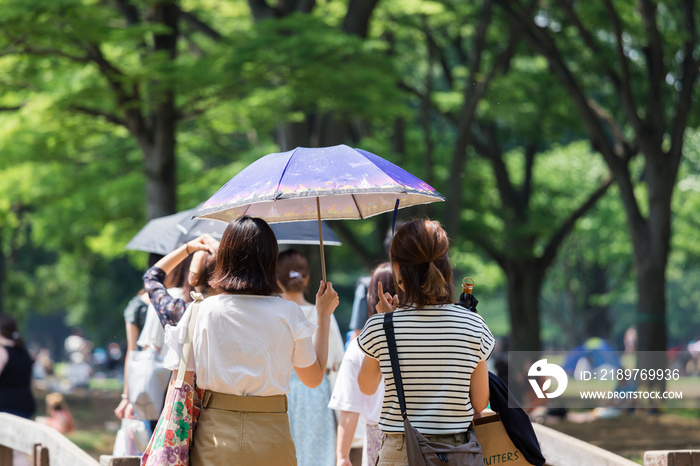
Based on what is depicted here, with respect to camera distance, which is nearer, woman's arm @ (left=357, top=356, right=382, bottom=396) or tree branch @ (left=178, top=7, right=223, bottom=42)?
woman's arm @ (left=357, top=356, right=382, bottom=396)

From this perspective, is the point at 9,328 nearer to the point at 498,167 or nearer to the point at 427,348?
the point at 427,348

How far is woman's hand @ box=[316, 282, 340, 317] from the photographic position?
3.56 meters

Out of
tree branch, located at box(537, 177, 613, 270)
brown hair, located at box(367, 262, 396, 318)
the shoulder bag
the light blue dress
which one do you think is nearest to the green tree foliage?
tree branch, located at box(537, 177, 613, 270)

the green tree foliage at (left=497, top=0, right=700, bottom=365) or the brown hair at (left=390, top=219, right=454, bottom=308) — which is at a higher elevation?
the green tree foliage at (left=497, top=0, right=700, bottom=365)

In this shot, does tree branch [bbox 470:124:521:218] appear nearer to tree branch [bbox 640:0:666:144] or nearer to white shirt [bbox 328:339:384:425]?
tree branch [bbox 640:0:666:144]

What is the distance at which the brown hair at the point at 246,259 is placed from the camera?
336cm

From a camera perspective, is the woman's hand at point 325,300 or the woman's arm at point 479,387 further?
the woman's hand at point 325,300

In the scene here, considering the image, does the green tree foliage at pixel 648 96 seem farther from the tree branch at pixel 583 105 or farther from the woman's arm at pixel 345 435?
the woman's arm at pixel 345 435

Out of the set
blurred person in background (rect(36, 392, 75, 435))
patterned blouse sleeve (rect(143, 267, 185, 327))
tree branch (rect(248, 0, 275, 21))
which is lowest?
blurred person in background (rect(36, 392, 75, 435))

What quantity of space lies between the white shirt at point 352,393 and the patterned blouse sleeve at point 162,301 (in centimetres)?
87

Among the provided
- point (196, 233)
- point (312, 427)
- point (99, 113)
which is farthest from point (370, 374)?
point (99, 113)

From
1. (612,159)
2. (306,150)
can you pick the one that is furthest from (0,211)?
(306,150)

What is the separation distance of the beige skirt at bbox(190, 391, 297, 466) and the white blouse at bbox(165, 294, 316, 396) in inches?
1.8

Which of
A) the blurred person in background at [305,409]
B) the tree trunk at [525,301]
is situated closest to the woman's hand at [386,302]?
the blurred person in background at [305,409]
